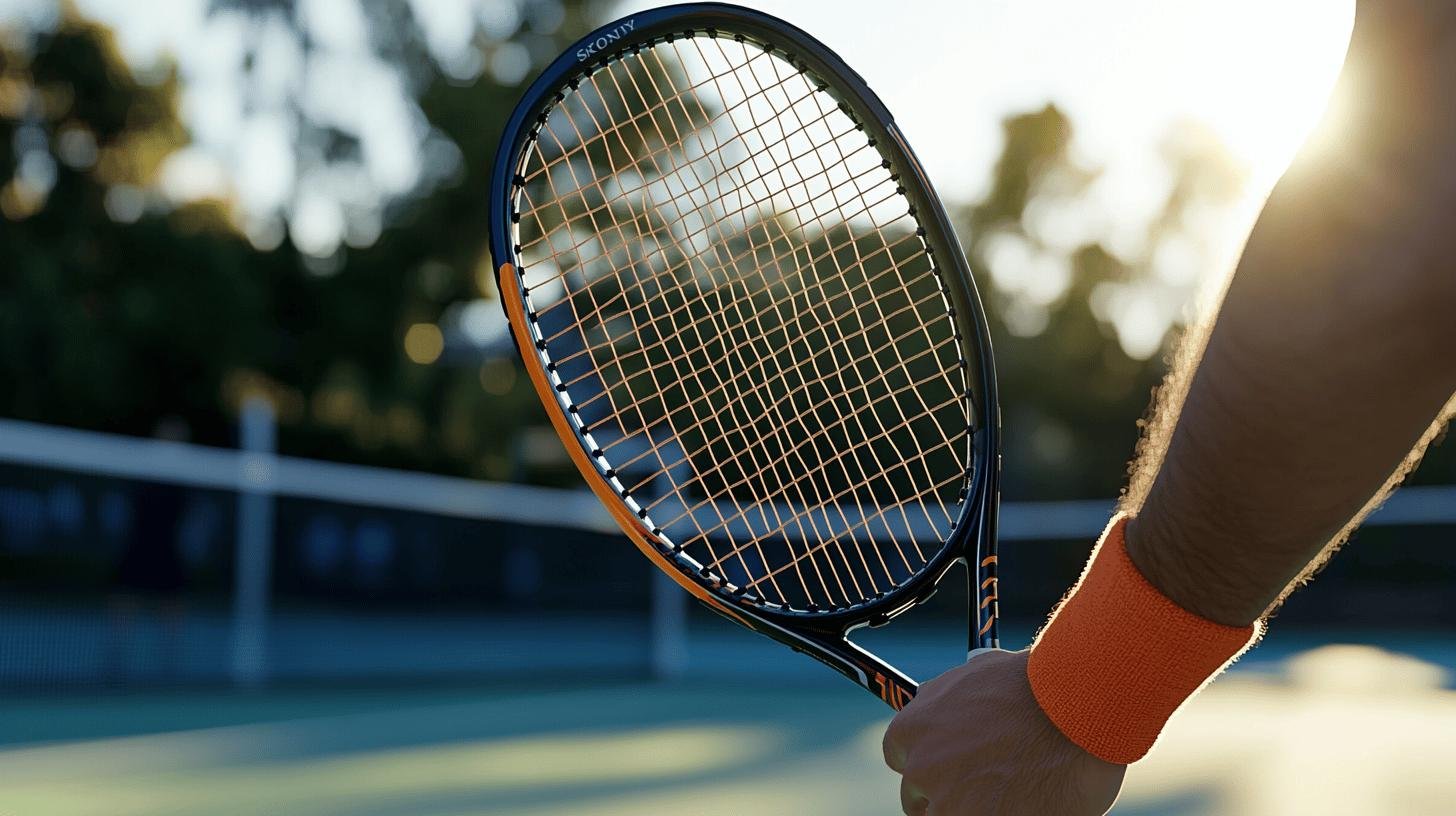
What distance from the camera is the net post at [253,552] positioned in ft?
20.0

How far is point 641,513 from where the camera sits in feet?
6.50

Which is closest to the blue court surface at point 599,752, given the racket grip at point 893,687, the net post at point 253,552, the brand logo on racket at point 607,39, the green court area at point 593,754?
the green court area at point 593,754

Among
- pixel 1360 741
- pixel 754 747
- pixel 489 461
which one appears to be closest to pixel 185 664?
pixel 754 747

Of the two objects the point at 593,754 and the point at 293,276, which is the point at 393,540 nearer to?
the point at 593,754

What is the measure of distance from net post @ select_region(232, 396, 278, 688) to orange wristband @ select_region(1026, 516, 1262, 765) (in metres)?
5.28

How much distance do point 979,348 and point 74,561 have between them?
213 inches

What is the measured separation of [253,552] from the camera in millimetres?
6289

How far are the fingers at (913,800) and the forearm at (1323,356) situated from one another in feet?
1.22

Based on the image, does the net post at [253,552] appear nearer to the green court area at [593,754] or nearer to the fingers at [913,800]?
the green court area at [593,754]

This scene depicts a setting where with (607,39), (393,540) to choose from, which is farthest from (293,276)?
(607,39)

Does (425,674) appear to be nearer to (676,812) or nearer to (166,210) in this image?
(676,812)

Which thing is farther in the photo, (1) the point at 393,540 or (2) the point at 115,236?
(2) the point at 115,236

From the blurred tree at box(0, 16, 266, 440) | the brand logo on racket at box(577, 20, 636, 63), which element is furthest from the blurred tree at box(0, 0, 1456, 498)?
the brand logo on racket at box(577, 20, 636, 63)

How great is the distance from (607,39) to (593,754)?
8.56 feet
